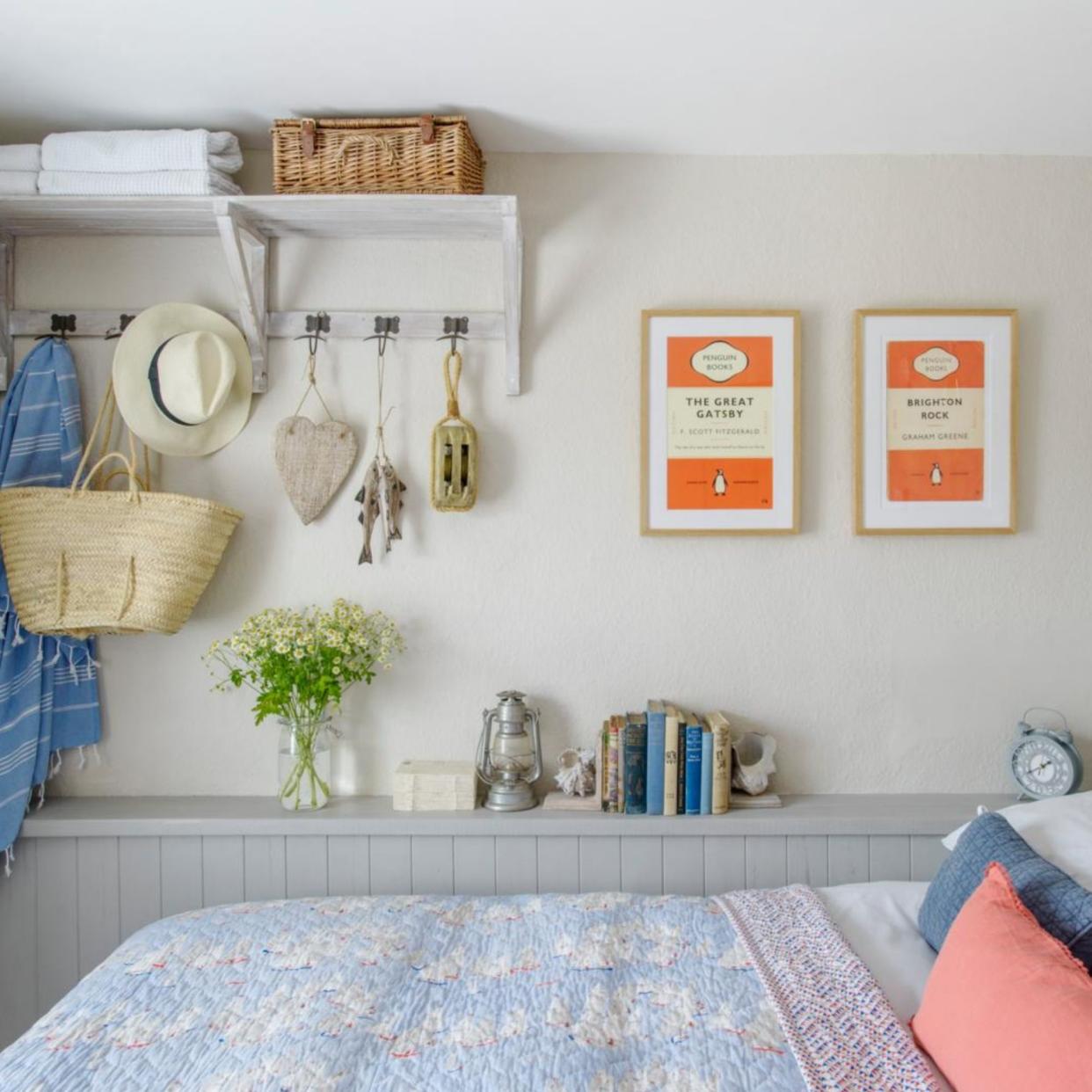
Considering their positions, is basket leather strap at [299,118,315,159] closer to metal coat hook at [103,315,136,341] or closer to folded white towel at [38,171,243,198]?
folded white towel at [38,171,243,198]

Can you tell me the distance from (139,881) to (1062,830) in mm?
1995

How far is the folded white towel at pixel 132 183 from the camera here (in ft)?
7.29

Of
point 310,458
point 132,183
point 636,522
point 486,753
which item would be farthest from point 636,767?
point 132,183

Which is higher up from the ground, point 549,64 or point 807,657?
point 549,64

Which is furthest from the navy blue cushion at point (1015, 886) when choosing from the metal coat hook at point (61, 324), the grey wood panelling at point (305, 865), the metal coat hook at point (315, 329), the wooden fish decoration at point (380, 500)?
the metal coat hook at point (61, 324)

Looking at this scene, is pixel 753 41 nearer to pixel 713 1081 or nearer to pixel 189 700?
pixel 713 1081

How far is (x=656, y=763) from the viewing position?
7.60 ft

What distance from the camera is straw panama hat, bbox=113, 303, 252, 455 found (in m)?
2.30

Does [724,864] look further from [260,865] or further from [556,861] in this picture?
[260,865]

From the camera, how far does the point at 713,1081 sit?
136 cm

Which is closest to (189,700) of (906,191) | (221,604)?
(221,604)

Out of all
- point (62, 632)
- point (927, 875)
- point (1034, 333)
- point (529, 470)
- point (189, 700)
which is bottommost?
point (927, 875)

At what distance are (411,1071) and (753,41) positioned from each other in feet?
6.27

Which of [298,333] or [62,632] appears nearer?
[62,632]
